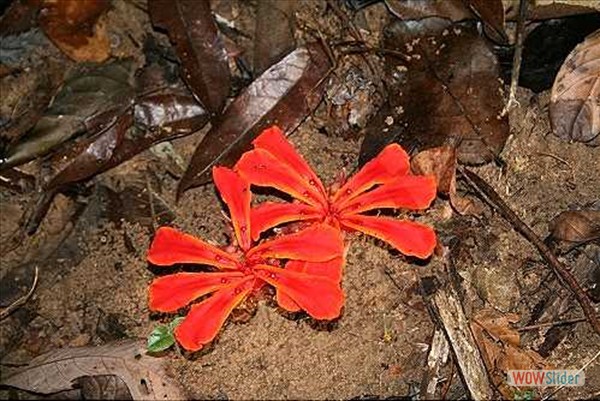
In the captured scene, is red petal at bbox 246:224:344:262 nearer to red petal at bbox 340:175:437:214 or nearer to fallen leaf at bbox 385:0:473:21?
red petal at bbox 340:175:437:214

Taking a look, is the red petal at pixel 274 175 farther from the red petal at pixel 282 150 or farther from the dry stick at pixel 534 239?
the dry stick at pixel 534 239

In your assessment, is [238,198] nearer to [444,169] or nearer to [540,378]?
[444,169]

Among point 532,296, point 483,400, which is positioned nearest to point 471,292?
point 532,296

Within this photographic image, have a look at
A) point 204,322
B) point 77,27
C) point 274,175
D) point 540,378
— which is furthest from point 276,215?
point 77,27

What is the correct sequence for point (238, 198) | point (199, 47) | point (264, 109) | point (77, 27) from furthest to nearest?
point (77, 27) → point (199, 47) → point (264, 109) → point (238, 198)

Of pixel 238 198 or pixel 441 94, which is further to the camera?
pixel 441 94
